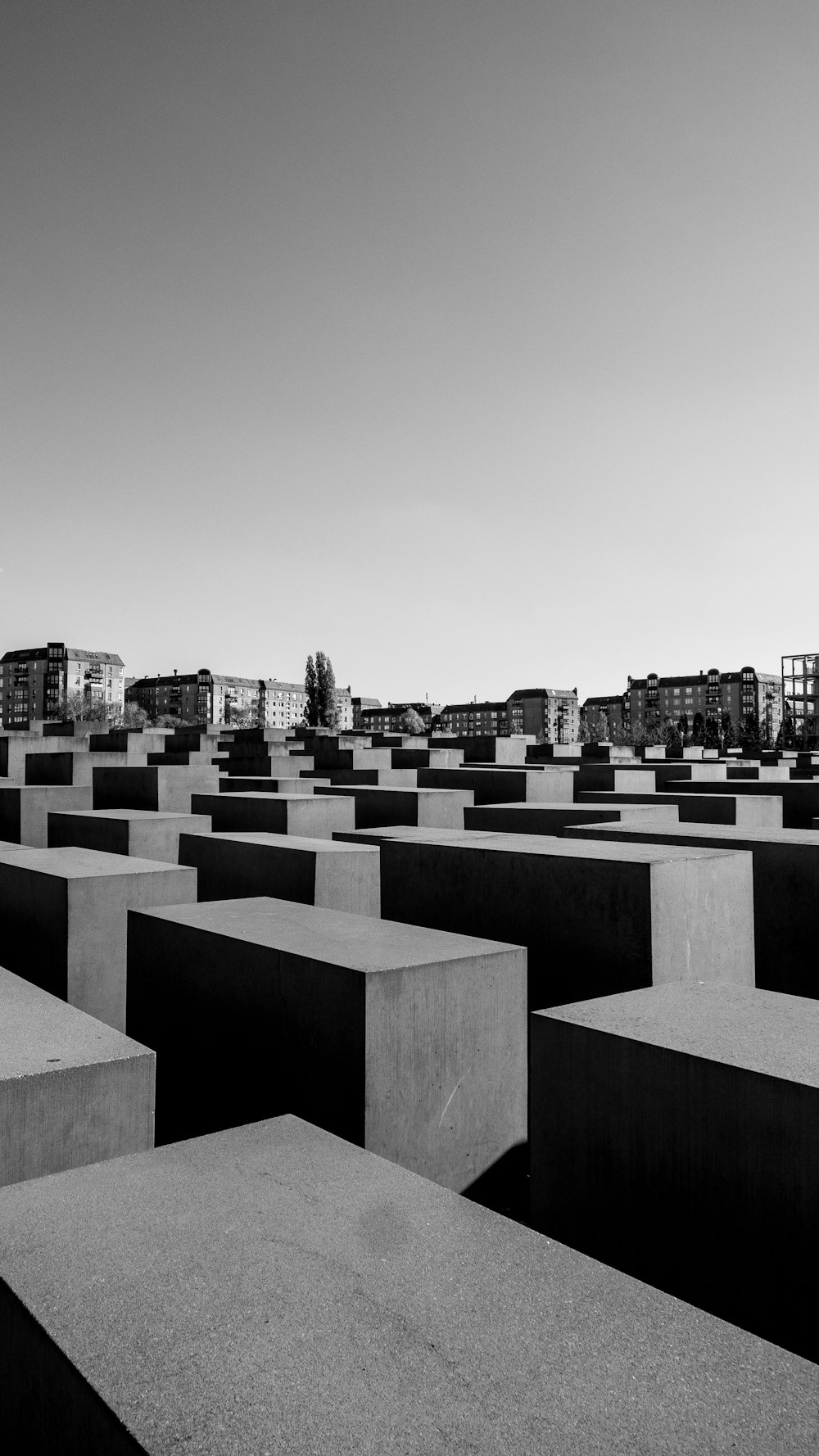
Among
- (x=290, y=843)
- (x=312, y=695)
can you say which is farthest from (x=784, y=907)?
(x=312, y=695)

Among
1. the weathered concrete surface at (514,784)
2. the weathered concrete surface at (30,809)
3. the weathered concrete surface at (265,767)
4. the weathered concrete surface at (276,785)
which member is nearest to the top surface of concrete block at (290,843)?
the weathered concrete surface at (30,809)

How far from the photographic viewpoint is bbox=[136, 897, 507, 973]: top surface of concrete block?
4461 mm

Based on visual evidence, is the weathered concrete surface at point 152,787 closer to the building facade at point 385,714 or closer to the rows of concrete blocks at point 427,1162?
the rows of concrete blocks at point 427,1162

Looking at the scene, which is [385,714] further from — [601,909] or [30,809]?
[601,909]

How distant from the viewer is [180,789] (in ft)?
40.8

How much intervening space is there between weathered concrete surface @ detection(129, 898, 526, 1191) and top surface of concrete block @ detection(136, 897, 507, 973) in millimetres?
19

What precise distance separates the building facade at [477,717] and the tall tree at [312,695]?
83.8 metres

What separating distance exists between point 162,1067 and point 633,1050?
303cm

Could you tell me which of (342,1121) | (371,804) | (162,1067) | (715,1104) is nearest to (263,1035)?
(342,1121)

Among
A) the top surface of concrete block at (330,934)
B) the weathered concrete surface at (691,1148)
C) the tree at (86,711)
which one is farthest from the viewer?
the tree at (86,711)

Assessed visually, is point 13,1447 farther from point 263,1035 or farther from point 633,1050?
point 263,1035

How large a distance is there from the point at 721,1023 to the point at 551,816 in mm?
5255

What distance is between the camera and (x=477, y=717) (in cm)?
14512

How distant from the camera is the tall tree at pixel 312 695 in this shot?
5403cm
